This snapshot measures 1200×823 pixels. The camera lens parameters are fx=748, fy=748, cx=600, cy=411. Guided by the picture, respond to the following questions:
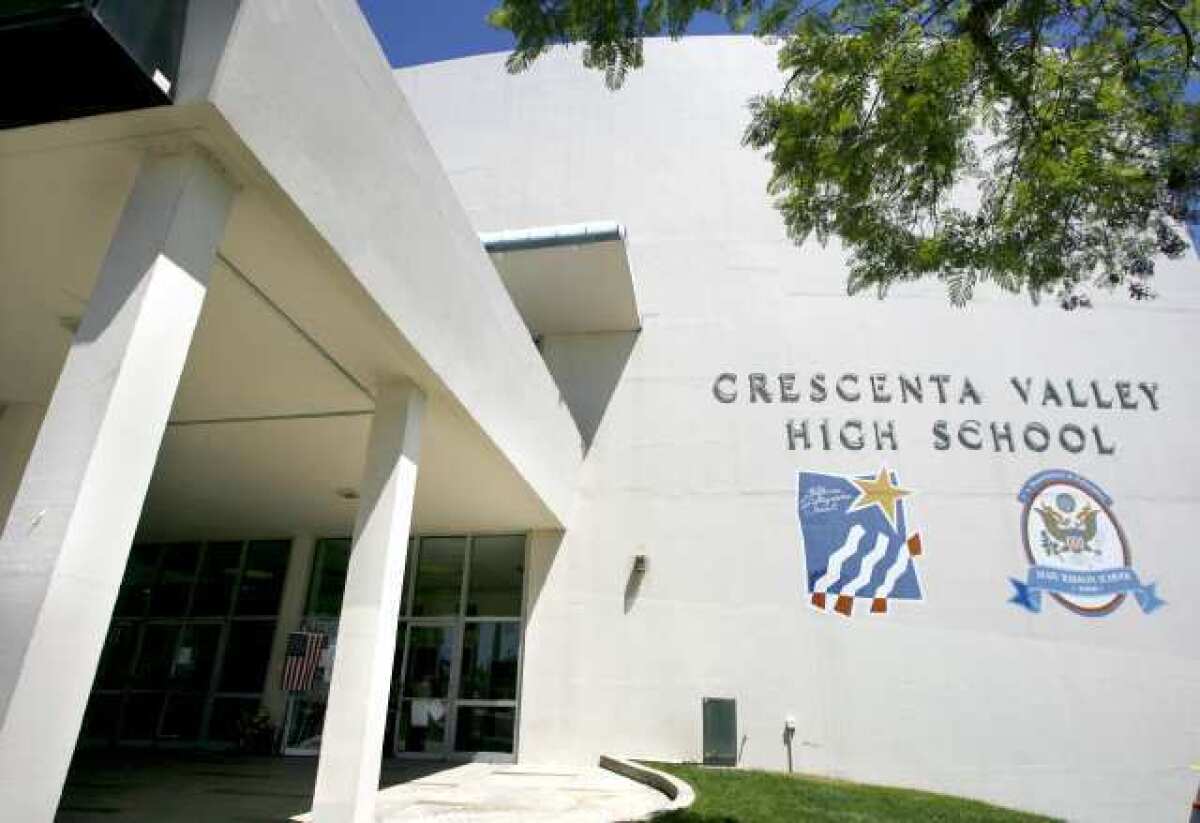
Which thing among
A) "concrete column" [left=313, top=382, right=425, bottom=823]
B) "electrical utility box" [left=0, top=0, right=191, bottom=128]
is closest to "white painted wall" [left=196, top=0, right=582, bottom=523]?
"electrical utility box" [left=0, top=0, right=191, bottom=128]

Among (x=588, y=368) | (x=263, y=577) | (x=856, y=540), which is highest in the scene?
(x=588, y=368)

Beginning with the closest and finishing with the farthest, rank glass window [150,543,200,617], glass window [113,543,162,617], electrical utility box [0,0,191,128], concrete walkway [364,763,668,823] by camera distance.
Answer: electrical utility box [0,0,191,128], concrete walkway [364,763,668,823], glass window [150,543,200,617], glass window [113,543,162,617]

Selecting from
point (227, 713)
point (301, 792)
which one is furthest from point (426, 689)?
point (301, 792)

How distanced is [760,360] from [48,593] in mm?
11795

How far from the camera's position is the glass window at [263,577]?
13617 mm

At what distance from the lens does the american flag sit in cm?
1202

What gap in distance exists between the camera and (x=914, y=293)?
14102mm

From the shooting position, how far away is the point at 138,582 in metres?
14.4

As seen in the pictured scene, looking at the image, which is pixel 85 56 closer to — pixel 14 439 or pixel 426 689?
pixel 14 439

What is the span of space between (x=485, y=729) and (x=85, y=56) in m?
10.7

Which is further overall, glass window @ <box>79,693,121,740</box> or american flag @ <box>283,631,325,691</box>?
glass window @ <box>79,693,121,740</box>

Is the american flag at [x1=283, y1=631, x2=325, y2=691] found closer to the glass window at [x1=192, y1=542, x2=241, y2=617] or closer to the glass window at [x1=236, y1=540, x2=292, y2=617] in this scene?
the glass window at [x1=236, y1=540, x2=292, y2=617]

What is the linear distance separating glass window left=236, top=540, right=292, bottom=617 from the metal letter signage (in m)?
9.39

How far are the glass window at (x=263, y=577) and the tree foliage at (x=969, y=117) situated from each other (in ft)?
36.9
